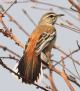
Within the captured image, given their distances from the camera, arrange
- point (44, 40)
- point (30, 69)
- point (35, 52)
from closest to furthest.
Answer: point (30, 69) → point (35, 52) → point (44, 40)

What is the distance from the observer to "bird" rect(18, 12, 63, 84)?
4.12 m

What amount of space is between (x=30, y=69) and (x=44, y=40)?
0.95 m

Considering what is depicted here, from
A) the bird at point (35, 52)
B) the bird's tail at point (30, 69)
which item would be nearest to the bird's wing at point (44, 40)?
the bird at point (35, 52)

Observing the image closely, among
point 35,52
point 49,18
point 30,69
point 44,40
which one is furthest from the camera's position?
point 49,18

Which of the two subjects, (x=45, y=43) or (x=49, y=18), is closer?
(x=45, y=43)

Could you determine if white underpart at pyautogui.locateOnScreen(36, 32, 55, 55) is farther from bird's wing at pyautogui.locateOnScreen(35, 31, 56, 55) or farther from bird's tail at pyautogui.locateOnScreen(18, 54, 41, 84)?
bird's tail at pyautogui.locateOnScreen(18, 54, 41, 84)

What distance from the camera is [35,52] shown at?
181 inches

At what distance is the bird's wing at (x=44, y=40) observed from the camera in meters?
4.73

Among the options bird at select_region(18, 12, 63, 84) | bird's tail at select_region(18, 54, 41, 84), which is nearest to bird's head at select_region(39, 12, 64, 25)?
bird at select_region(18, 12, 63, 84)

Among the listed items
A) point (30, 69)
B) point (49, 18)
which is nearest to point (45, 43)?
point (30, 69)

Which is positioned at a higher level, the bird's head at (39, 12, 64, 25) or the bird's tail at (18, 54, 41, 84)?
the bird's tail at (18, 54, 41, 84)

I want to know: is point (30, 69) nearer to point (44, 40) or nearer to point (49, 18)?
point (44, 40)

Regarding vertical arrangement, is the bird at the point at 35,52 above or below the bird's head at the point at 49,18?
above

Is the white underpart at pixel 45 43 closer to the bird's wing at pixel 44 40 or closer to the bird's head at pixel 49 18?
the bird's wing at pixel 44 40
